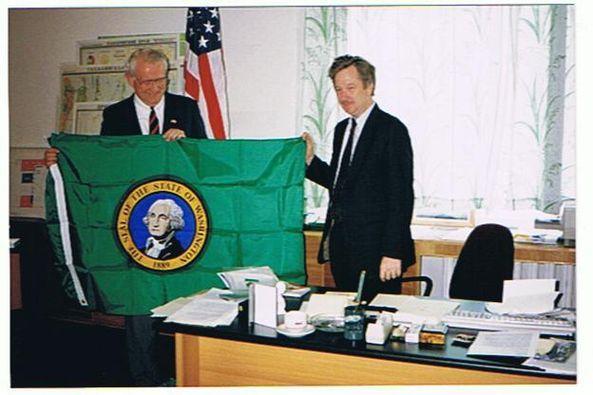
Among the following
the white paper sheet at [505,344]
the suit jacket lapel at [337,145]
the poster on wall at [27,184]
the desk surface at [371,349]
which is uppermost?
the suit jacket lapel at [337,145]

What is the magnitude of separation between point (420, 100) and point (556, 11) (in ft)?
2.12

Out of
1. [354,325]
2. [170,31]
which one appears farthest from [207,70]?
[354,325]

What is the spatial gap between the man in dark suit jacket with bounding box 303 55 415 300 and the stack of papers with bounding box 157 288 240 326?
0.79 m

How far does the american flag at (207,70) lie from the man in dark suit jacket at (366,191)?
0.55 meters

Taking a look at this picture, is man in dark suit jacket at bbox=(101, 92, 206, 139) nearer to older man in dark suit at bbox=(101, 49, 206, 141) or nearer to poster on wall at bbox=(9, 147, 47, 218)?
older man in dark suit at bbox=(101, 49, 206, 141)

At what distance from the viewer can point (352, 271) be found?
2.83 meters

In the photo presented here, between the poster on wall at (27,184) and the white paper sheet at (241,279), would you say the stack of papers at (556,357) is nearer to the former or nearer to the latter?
the white paper sheet at (241,279)

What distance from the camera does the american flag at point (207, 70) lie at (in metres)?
2.97

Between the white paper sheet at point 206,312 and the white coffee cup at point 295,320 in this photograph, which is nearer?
the white coffee cup at point 295,320

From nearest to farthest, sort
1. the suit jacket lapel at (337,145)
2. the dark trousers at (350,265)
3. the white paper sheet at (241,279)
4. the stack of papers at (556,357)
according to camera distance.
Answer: the stack of papers at (556,357) → the white paper sheet at (241,279) → the dark trousers at (350,265) → the suit jacket lapel at (337,145)

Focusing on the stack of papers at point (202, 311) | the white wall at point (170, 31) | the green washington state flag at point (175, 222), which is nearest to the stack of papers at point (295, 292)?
the stack of papers at point (202, 311)

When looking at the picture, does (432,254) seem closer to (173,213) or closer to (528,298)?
(528,298)

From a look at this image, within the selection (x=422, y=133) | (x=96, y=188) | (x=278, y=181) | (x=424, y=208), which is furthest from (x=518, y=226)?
(x=96, y=188)

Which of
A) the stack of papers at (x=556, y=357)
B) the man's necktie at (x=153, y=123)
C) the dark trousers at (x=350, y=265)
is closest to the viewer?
the stack of papers at (x=556, y=357)
